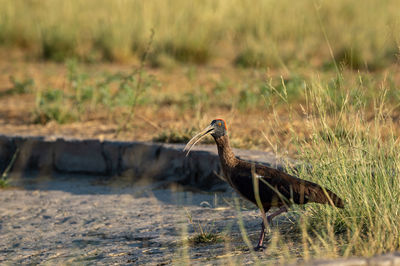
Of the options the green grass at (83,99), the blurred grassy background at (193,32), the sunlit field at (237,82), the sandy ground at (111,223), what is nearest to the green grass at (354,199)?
the sunlit field at (237,82)

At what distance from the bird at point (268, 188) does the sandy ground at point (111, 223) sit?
0.26 m

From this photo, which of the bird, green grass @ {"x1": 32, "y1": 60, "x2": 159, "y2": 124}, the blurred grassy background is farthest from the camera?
the blurred grassy background

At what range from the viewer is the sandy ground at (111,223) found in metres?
4.19

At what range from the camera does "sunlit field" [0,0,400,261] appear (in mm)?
4242

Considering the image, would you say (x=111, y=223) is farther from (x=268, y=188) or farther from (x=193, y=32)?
(x=193, y=32)

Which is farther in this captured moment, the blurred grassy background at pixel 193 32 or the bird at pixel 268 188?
the blurred grassy background at pixel 193 32

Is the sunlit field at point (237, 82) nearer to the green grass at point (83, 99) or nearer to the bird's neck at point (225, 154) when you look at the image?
the green grass at point (83, 99)

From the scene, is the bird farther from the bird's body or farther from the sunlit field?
the sunlit field

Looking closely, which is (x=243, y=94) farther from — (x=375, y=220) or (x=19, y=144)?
(x=375, y=220)

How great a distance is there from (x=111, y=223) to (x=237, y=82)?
451 centimetres

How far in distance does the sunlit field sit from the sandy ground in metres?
0.52

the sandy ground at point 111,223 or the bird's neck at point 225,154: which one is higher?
the bird's neck at point 225,154

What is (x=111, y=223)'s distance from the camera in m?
5.07

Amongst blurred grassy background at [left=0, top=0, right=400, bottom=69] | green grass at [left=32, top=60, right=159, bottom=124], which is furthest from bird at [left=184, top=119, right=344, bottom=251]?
blurred grassy background at [left=0, top=0, right=400, bottom=69]
